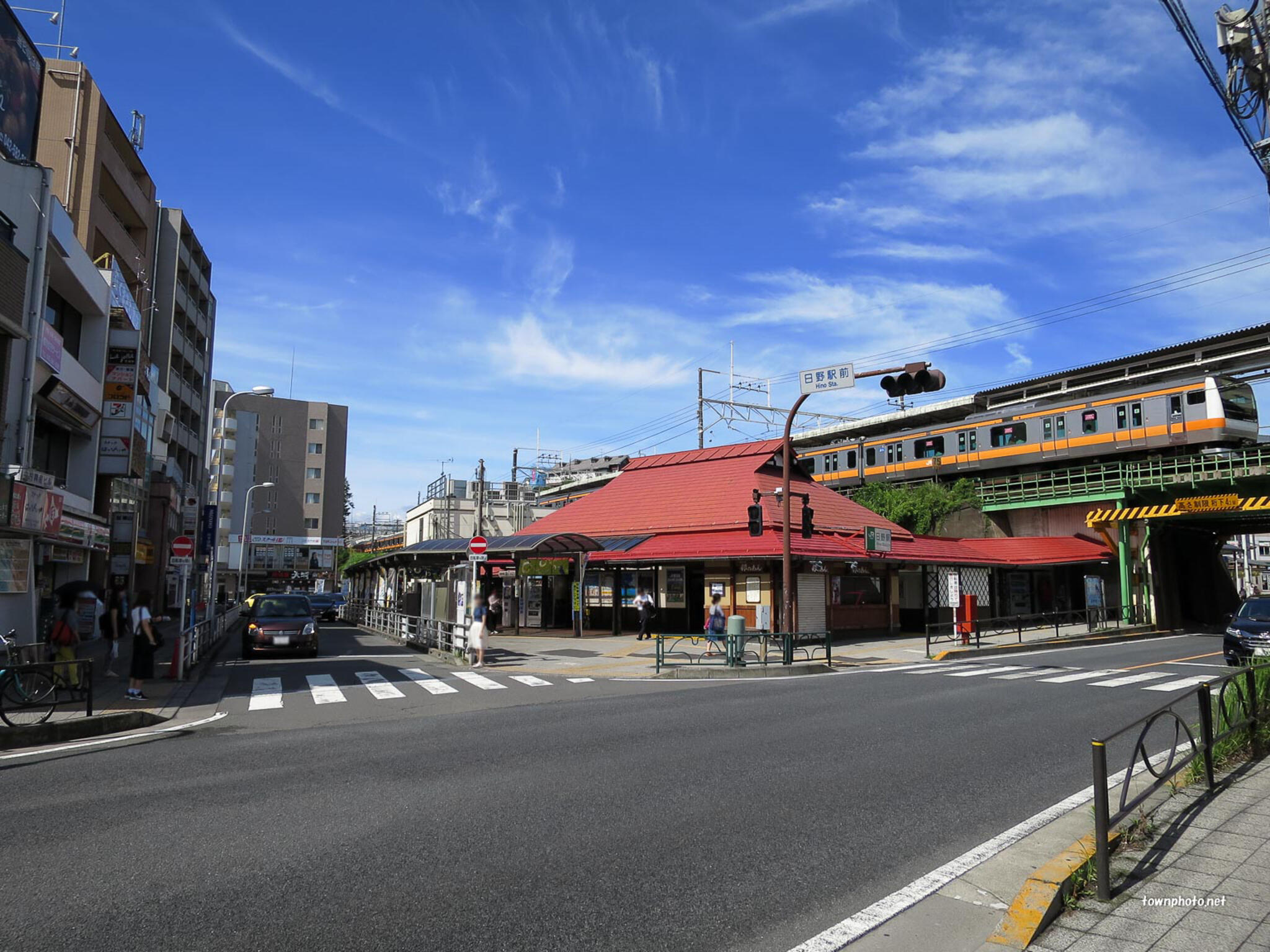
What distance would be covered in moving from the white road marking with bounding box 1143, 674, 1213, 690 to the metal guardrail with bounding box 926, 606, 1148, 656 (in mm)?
6744

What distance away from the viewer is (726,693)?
47.2ft

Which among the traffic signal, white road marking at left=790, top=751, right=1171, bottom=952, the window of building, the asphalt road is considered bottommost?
white road marking at left=790, top=751, right=1171, bottom=952

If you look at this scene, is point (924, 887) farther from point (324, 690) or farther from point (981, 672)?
point (981, 672)

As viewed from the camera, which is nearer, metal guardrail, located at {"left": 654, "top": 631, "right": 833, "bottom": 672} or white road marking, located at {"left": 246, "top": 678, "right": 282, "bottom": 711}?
white road marking, located at {"left": 246, "top": 678, "right": 282, "bottom": 711}

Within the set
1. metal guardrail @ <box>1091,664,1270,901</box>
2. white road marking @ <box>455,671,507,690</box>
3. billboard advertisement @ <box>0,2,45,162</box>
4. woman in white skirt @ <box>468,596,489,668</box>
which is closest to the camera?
metal guardrail @ <box>1091,664,1270,901</box>

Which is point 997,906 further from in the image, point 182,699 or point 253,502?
point 253,502

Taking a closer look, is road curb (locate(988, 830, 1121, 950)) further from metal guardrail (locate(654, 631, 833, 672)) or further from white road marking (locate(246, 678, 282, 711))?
metal guardrail (locate(654, 631, 833, 672))

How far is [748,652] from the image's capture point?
72.5ft

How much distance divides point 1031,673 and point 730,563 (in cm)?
1138

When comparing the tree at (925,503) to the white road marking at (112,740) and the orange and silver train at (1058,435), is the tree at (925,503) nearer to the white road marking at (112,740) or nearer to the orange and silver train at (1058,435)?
the orange and silver train at (1058,435)

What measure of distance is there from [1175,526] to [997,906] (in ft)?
126

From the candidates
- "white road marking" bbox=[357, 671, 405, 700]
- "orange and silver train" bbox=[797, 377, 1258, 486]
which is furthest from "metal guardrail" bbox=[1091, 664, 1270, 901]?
"orange and silver train" bbox=[797, 377, 1258, 486]

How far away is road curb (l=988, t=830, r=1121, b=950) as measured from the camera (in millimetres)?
4309

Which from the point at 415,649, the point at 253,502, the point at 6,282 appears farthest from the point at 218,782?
the point at 253,502
